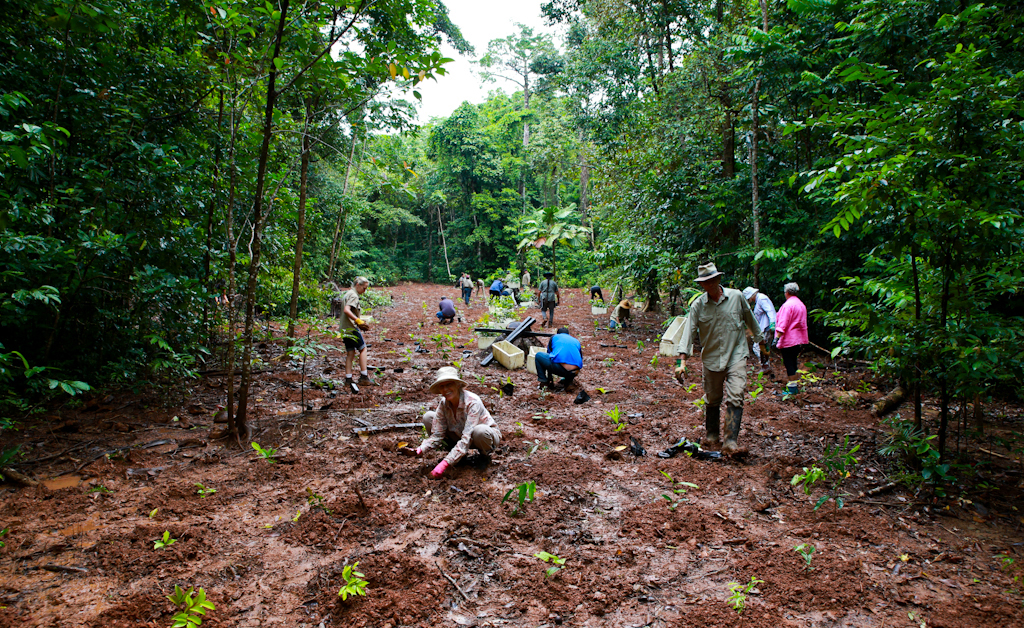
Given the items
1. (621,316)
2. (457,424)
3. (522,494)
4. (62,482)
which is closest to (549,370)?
(457,424)

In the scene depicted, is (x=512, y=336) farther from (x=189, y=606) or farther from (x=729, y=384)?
(x=189, y=606)

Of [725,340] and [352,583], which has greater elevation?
[725,340]

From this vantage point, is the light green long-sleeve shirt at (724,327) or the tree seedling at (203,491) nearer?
the tree seedling at (203,491)

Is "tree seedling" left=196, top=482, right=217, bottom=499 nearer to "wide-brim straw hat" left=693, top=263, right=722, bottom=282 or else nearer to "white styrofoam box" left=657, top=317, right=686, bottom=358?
"wide-brim straw hat" left=693, top=263, right=722, bottom=282

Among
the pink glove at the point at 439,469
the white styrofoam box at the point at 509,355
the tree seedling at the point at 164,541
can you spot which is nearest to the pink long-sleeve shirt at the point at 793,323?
the white styrofoam box at the point at 509,355

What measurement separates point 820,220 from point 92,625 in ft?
36.2

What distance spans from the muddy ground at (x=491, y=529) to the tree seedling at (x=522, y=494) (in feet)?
0.17

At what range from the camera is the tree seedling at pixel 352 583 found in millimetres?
2740

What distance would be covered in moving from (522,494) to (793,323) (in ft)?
18.4

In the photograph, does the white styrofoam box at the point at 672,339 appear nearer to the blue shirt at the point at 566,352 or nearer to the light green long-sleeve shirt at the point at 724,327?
the blue shirt at the point at 566,352

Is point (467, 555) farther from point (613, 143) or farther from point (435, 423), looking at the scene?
point (613, 143)

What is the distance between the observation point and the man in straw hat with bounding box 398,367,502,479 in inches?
169

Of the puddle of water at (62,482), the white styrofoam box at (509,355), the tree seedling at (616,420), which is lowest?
the tree seedling at (616,420)

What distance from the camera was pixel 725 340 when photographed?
486 cm
